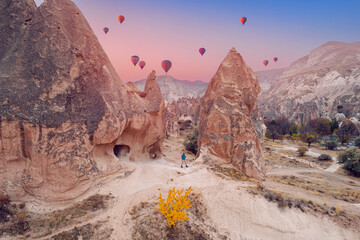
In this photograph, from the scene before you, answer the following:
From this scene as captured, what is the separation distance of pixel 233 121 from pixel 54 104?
317 inches

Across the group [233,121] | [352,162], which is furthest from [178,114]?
[233,121]

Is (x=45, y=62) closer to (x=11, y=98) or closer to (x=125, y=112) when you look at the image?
(x=11, y=98)

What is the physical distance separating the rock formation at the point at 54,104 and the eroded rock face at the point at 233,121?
15.0 feet

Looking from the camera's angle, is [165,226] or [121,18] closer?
[165,226]

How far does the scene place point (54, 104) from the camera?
6.58m

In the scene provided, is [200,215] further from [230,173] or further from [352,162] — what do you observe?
[352,162]

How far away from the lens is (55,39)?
722cm

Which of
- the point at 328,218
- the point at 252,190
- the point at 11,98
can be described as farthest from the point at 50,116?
the point at 328,218

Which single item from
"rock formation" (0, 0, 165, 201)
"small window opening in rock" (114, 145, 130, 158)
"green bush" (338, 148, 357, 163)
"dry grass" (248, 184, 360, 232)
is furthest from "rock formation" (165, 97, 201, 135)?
"dry grass" (248, 184, 360, 232)

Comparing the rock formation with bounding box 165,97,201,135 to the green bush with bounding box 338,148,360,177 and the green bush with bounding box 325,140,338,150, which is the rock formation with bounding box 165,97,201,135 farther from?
the green bush with bounding box 325,140,338,150

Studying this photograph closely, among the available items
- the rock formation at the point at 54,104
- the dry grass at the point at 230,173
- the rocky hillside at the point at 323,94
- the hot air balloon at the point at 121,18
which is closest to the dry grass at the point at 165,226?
the rock formation at the point at 54,104

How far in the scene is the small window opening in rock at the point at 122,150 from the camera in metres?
10.1

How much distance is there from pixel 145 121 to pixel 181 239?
18.7 feet

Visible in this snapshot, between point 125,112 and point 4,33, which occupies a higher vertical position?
point 4,33
